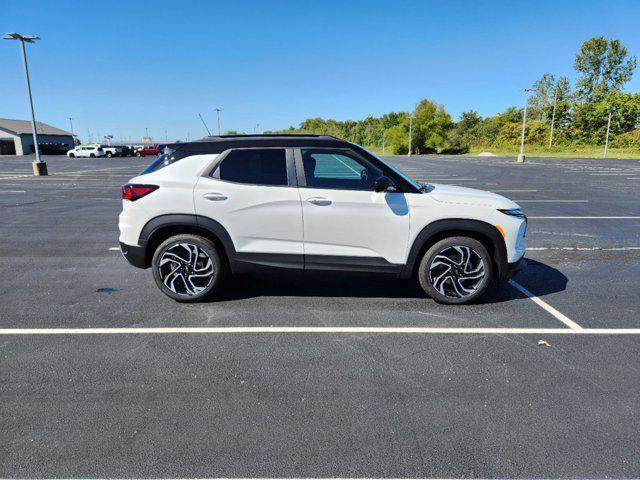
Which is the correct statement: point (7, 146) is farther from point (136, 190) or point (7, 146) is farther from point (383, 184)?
point (383, 184)

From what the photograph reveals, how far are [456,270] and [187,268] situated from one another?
116 inches

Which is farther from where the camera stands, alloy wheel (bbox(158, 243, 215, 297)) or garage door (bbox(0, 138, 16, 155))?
garage door (bbox(0, 138, 16, 155))

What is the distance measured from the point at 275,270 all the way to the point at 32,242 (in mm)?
5553

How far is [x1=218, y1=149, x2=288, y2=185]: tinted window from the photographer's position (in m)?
4.60

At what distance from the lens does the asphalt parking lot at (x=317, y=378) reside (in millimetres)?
2451

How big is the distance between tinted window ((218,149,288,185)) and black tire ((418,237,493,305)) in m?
1.79

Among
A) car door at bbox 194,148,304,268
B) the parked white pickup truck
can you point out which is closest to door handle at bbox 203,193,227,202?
car door at bbox 194,148,304,268

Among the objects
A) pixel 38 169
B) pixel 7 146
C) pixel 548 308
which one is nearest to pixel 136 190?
pixel 548 308

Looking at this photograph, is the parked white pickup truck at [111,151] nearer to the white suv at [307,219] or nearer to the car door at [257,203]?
the white suv at [307,219]

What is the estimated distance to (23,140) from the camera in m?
61.8

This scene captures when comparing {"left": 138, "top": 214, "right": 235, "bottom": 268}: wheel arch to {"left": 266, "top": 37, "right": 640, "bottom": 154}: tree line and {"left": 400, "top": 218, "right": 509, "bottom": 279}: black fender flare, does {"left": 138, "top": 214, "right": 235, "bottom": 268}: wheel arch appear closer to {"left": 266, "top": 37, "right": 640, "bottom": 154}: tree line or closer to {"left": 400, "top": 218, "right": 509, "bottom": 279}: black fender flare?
{"left": 400, "top": 218, "right": 509, "bottom": 279}: black fender flare

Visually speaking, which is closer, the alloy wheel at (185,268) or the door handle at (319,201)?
the door handle at (319,201)

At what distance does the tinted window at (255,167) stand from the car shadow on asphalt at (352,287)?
104cm

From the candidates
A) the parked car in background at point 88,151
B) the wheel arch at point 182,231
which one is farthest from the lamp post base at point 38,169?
the parked car in background at point 88,151
